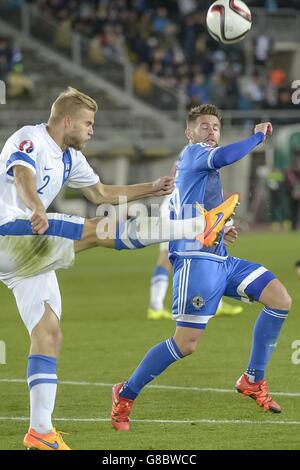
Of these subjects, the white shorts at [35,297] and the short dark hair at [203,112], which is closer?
the white shorts at [35,297]

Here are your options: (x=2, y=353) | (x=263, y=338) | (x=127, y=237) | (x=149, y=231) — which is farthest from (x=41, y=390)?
(x=2, y=353)

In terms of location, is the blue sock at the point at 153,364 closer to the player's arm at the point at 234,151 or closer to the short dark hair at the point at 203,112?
the player's arm at the point at 234,151

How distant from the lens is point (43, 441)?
276 inches

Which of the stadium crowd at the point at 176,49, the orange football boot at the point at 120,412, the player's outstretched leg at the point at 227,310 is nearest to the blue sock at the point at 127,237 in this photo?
the orange football boot at the point at 120,412

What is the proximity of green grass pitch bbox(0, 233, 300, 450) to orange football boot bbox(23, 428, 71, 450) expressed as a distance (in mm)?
163

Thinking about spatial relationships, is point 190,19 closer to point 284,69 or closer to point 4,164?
point 284,69

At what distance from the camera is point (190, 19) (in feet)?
118

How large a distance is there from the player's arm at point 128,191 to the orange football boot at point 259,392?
177 cm

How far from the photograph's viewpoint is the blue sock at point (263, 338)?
870 cm

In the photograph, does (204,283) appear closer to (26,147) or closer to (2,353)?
(26,147)

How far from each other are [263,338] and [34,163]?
249cm

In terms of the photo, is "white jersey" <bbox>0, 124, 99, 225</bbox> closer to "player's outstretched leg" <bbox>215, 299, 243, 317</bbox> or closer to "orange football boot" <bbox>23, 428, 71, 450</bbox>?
"orange football boot" <bbox>23, 428, 71, 450</bbox>

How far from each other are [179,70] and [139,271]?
1365 cm

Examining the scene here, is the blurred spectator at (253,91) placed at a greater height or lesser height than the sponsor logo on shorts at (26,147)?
greater
